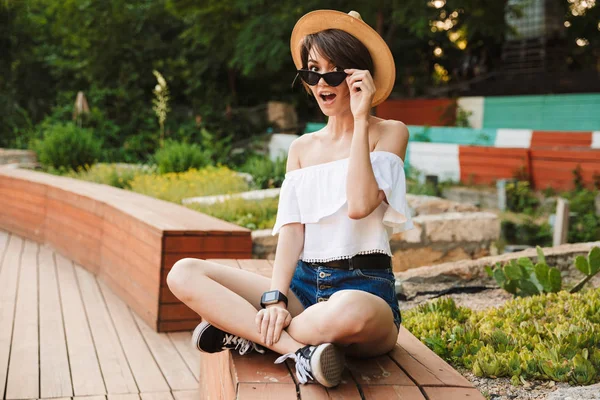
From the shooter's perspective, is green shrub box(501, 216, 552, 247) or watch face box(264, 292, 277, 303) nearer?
watch face box(264, 292, 277, 303)

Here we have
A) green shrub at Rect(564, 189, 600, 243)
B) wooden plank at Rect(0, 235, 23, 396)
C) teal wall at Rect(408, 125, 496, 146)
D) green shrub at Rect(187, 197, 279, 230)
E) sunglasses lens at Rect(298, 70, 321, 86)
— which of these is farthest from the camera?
teal wall at Rect(408, 125, 496, 146)

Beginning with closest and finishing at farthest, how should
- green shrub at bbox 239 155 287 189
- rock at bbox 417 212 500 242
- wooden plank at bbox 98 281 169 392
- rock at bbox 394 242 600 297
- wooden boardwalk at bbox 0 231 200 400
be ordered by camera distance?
wooden boardwalk at bbox 0 231 200 400 → wooden plank at bbox 98 281 169 392 → rock at bbox 394 242 600 297 → rock at bbox 417 212 500 242 → green shrub at bbox 239 155 287 189

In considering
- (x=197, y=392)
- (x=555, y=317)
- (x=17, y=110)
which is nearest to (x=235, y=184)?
(x=197, y=392)

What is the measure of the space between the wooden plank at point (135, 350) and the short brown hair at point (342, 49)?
5.89 ft

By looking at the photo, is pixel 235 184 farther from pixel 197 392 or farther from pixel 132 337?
pixel 197 392

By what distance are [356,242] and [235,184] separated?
205 inches

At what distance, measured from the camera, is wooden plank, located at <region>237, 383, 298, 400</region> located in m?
1.92

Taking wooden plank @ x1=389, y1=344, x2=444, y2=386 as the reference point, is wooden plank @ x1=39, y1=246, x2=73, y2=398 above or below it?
below

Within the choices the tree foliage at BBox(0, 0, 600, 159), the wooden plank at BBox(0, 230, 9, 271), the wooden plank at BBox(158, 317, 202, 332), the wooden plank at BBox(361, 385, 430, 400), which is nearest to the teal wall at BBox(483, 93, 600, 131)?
the tree foliage at BBox(0, 0, 600, 159)

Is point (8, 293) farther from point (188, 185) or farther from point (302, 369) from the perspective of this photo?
point (302, 369)

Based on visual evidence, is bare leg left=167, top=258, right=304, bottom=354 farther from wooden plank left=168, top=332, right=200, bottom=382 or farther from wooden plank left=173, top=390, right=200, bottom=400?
wooden plank left=168, top=332, right=200, bottom=382

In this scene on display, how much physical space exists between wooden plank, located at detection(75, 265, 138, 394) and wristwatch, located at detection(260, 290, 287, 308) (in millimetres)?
1254

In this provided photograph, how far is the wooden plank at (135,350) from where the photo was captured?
338 cm

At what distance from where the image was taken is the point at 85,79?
51.4ft
